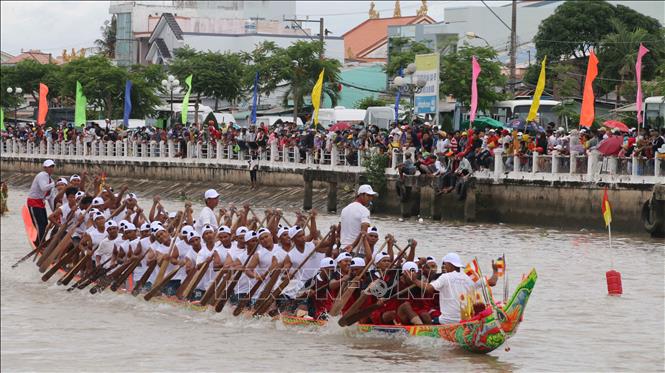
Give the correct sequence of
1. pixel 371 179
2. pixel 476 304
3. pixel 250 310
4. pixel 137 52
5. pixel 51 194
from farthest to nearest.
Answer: pixel 137 52, pixel 371 179, pixel 51 194, pixel 250 310, pixel 476 304

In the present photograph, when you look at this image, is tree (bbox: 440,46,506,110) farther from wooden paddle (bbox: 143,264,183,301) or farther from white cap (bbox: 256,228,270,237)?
white cap (bbox: 256,228,270,237)

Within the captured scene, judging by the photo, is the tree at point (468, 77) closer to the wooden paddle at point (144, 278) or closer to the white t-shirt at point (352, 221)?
the wooden paddle at point (144, 278)

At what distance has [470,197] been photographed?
33.1 metres

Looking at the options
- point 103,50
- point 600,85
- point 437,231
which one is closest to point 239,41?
point 103,50

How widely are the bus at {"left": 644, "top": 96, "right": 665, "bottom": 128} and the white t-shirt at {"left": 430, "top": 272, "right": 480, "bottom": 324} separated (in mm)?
24673

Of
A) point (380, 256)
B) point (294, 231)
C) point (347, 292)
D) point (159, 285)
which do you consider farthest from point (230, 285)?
point (380, 256)

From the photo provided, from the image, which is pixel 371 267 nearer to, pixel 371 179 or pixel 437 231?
pixel 437 231

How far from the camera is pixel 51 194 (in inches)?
900

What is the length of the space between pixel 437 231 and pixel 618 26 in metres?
30.9

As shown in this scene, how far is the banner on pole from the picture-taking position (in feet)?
122

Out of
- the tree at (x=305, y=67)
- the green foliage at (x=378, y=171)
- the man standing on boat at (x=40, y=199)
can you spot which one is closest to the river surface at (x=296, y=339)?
the man standing on boat at (x=40, y=199)

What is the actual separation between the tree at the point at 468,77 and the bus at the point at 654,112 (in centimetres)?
1079

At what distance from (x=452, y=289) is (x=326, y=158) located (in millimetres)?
24504

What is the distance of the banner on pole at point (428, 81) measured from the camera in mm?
37188
